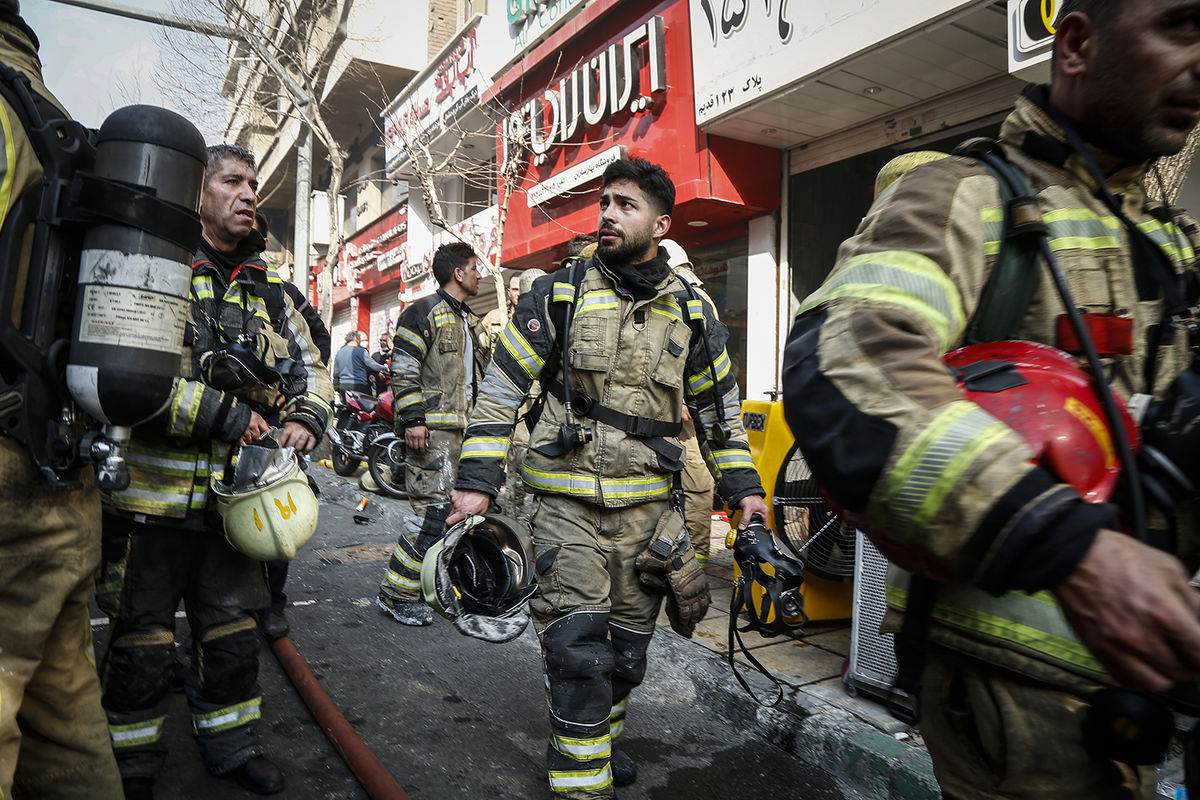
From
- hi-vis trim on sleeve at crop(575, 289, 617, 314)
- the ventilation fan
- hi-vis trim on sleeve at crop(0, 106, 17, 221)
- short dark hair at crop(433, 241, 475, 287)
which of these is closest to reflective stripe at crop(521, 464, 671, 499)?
hi-vis trim on sleeve at crop(575, 289, 617, 314)

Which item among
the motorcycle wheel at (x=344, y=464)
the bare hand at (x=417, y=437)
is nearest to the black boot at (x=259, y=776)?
the bare hand at (x=417, y=437)

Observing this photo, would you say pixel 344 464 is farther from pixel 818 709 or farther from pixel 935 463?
pixel 935 463

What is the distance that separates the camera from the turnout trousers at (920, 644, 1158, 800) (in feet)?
3.54

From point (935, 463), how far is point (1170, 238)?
808 mm

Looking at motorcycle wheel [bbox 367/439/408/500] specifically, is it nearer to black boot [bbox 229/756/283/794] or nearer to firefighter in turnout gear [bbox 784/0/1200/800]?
black boot [bbox 229/756/283/794]

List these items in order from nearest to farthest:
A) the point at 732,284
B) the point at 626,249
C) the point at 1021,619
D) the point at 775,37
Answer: the point at 1021,619 → the point at 626,249 → the point at 775,37 → the point at 732,284

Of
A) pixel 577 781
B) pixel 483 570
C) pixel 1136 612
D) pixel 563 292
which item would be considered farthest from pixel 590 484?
pixel 1136 612

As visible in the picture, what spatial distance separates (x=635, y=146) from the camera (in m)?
8.83

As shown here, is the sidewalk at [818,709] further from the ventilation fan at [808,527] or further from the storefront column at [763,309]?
the storefront column at [763,309]

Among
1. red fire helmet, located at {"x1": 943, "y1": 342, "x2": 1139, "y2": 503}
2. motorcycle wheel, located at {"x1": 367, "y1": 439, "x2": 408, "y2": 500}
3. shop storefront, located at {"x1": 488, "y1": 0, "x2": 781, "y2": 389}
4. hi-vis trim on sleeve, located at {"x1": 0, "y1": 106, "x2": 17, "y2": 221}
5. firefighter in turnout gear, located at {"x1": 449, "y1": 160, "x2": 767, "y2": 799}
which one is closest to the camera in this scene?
red fire helmet, located at {"x1": 943, "y1": 342, "x2": 1139, "y2": 503}

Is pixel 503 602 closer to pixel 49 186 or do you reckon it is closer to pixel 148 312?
pixel 148 312

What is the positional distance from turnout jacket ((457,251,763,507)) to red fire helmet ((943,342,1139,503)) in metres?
1.70

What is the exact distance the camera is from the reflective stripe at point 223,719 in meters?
2.73

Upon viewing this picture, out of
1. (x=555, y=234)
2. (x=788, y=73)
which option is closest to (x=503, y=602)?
(x=788, y=73)
